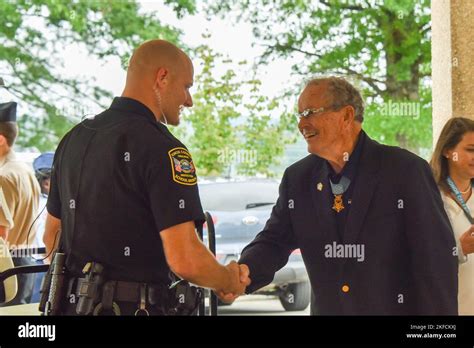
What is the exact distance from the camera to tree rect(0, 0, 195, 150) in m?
7.89

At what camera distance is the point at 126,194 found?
230 cm

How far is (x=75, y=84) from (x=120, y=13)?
2.68ft

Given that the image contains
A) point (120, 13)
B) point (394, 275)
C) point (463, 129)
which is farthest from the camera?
point (120, 13)

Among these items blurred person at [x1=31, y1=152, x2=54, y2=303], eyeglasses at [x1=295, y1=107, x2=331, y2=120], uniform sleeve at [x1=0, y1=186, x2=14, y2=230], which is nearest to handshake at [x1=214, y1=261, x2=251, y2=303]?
eyeglasses at [x1=295, y1=107, x2=331, y2=120]

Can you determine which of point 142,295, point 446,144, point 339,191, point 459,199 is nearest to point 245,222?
point 446,144

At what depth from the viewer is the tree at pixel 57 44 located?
7.89 m

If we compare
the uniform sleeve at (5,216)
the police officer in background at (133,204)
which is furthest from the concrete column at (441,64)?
the uniform sleeve at (5,216)

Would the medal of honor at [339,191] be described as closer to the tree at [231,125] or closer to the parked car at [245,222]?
the parked car at [245,222]

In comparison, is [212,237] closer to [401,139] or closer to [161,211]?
[161,211]

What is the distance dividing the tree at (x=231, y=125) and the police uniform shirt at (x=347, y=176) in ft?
14.5

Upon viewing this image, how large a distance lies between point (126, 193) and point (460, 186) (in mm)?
1471

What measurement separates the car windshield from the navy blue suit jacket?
12.4ft
